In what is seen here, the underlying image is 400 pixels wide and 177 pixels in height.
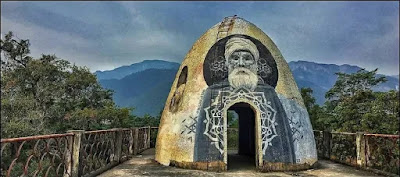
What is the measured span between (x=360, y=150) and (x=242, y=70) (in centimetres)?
504

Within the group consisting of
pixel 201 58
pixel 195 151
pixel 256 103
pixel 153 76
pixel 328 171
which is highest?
pixel 153 76

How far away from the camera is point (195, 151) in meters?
9.69

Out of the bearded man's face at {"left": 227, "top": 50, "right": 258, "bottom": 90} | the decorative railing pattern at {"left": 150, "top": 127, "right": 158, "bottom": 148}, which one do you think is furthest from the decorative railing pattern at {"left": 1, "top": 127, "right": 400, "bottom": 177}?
the bearded man's face at {"left": 227, "top": 50, "right": 258, "bottom": 90}

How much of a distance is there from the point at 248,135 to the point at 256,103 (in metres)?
5.59

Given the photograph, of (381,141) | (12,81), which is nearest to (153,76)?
(12,81)

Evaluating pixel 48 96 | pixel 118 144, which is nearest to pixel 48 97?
pixel 48 96

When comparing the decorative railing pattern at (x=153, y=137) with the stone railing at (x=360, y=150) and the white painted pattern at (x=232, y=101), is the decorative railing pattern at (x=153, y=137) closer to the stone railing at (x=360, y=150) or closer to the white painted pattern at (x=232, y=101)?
the stone railing at (x=360, y=150)

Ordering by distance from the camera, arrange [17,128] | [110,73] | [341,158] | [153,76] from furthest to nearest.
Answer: [110,73] → [153,76] → [17,128] → [341,158]

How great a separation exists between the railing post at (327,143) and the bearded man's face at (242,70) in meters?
5.13

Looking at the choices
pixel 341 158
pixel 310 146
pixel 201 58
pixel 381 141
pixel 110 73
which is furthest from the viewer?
pixel 110 73

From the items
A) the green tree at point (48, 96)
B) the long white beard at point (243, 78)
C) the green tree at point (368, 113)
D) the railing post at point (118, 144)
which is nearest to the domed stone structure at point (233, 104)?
the long white beard at point (243, 78)

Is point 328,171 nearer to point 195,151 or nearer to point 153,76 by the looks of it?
point 195,151

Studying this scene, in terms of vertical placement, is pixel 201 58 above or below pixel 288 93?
above

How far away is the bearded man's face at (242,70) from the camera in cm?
1030
